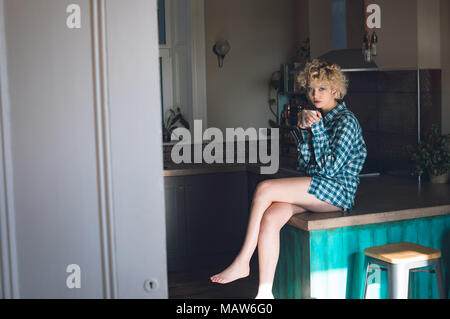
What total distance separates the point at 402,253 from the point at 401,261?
10cm

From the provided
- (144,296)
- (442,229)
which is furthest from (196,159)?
(144,296)

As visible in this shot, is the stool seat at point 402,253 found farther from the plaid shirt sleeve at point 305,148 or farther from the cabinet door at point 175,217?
the cabinet door at point 175,217

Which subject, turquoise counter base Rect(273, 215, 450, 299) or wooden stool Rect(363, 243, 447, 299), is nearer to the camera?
wooden stool Rect(363, 243, 447, 299)

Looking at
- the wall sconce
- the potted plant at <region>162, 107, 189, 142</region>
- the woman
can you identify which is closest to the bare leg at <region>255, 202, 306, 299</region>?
the woman

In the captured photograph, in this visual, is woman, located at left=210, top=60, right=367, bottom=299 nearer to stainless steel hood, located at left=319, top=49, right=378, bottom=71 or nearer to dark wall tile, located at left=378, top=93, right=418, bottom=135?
dark wall tile, located at left=378, top=93, right=418, bottom=135

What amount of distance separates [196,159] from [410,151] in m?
2.05

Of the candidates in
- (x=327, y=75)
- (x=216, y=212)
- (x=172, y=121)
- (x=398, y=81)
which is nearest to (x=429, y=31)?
(x=398, y=81)

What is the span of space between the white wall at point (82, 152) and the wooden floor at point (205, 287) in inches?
83.7

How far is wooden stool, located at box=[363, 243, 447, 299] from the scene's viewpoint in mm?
2584

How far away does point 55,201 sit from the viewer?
1.87 m

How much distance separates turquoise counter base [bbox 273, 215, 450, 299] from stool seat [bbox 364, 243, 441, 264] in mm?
202

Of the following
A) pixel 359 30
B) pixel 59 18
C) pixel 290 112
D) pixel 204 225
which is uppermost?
pixel 359 30

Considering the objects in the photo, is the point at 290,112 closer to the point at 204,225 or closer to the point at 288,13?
the point at 288,13

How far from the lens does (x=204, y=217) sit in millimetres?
4645
